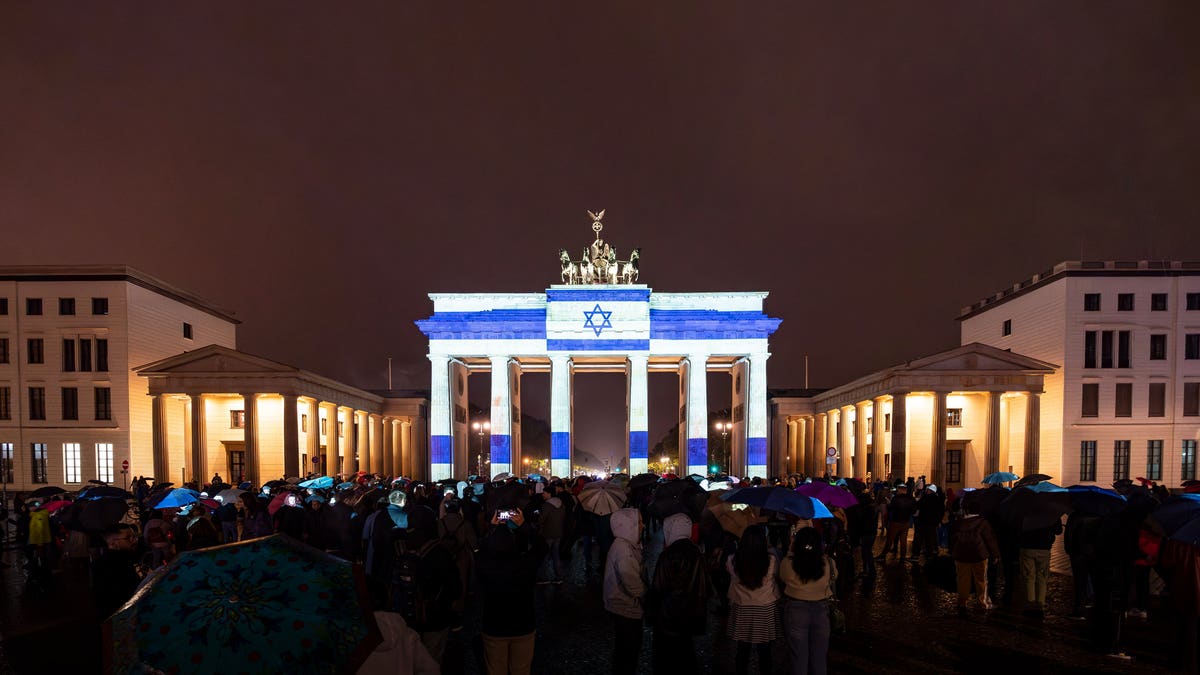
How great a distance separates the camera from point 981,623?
469 inches

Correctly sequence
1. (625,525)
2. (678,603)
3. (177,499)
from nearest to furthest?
(678,603) < (625,525) < (177,499)

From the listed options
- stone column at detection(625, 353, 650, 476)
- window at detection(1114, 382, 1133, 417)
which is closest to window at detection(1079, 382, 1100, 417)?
window at detection(1114, 382, 1133, 417)

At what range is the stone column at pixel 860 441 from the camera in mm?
52312

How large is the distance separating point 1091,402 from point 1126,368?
3067 mm

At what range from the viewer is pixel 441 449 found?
52812 millimetres

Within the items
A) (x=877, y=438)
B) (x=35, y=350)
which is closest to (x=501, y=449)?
(x=877, y=438)

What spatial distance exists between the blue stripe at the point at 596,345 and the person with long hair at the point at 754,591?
145ft

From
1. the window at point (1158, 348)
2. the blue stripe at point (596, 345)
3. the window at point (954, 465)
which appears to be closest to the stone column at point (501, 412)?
the blue stripe at point (596, 345)

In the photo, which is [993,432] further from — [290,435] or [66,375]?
[66,375]

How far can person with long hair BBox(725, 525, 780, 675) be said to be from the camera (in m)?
8.05

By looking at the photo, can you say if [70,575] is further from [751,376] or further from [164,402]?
[751,376]

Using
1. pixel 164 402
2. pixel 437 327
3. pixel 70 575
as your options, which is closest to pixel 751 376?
pixel 437 327

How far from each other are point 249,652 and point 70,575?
1888 centimetres

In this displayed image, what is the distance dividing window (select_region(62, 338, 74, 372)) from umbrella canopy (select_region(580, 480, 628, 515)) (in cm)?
4580
